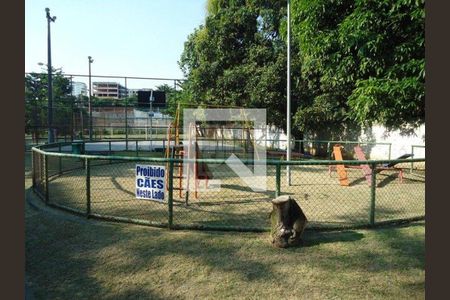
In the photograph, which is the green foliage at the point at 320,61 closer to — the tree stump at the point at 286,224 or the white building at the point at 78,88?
the tree stump at the point at 286,224

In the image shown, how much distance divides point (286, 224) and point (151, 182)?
2.42 meters

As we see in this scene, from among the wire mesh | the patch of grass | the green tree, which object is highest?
the green tree

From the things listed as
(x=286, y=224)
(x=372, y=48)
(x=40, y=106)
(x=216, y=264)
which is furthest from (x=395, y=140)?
(x=40, y=106)

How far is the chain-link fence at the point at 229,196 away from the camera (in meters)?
6.06

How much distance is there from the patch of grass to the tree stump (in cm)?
16

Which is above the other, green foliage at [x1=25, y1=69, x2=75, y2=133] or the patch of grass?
green foliage at [x1=25, y1=69, x2=75, y2=133]

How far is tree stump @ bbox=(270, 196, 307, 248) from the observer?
5.10 metres

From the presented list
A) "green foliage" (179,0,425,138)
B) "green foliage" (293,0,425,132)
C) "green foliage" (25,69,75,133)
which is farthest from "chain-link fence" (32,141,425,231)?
"green foliage" (25,69,75,133)

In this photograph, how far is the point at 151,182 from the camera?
6254mm

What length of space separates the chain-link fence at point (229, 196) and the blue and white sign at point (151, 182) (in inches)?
8.4

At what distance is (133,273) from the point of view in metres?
4.44

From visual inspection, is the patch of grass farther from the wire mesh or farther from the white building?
the white building

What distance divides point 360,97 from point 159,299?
6.67 meters

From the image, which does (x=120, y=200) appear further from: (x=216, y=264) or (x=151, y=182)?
(x=216, y=264)
